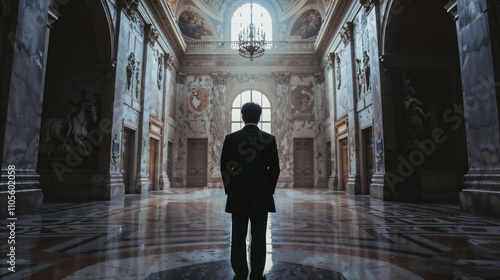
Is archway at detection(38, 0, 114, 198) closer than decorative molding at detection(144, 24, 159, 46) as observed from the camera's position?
Yes

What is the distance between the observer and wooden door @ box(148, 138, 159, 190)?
13727 millimetres

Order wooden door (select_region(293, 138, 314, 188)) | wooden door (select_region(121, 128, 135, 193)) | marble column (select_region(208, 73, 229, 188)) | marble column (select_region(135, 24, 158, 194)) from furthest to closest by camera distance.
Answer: wooden door (select_region(293, 138, 314, 188)) < marble column (select_region(208, 73, 229, 188)) < marble column (select_region(135, 24, 158, 194)) < wooden door (select_region(121, 128, 135, 193))

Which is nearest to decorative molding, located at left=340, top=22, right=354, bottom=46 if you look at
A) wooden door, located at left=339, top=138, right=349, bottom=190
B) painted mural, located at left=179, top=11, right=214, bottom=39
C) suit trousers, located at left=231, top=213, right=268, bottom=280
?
wooden door, located at left=339, top=138, right=349, bottom=190

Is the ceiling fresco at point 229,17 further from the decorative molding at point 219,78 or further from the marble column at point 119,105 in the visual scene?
the marble column at point 119,105

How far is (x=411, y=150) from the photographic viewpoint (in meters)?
8.66

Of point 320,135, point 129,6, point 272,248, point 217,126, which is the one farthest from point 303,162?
point 272,248

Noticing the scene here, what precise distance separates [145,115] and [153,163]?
3093 millimetres

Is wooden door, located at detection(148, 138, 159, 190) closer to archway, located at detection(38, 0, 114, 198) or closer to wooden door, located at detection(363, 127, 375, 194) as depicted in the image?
archway, located at detection(38, 0, 114, 198)

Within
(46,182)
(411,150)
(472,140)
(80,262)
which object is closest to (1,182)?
(80,262)

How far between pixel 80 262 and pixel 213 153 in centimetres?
1467

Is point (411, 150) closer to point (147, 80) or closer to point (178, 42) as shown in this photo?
point (147, 80)

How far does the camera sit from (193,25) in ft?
61.8

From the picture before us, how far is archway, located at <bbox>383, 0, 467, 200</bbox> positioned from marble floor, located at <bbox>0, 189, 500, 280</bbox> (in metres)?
4.02

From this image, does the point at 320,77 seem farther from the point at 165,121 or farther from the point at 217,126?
the point at 165,121
